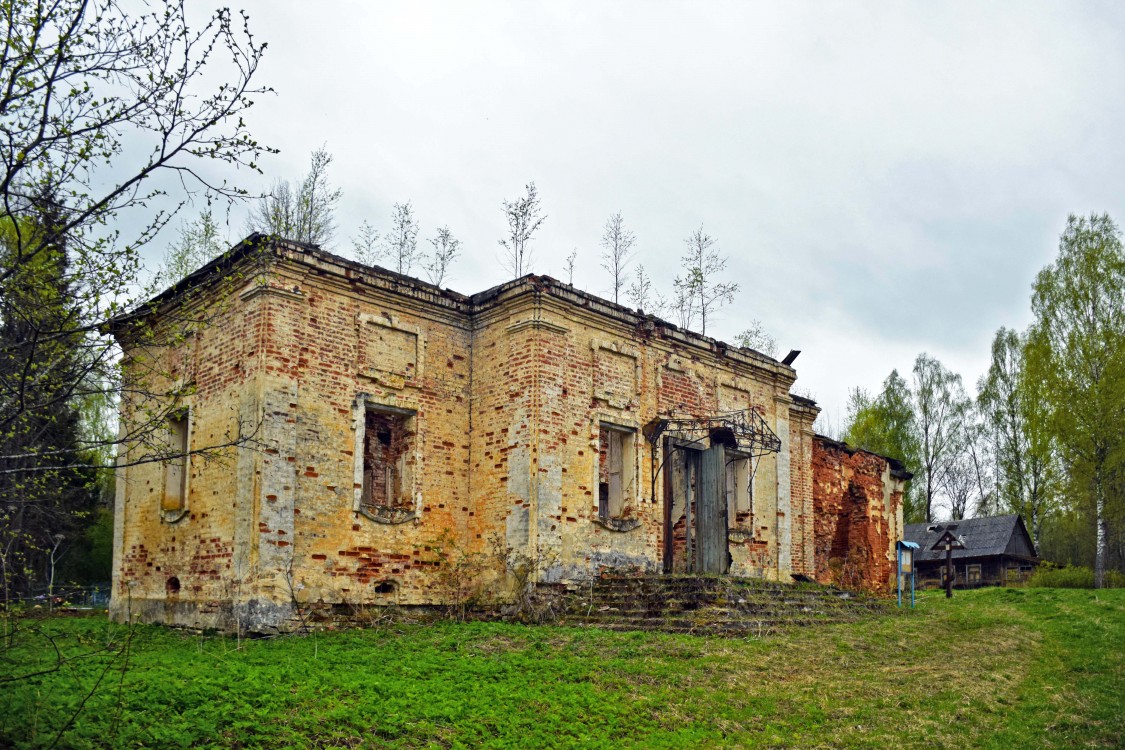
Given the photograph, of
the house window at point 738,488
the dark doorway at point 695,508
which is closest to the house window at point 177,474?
the dark doorway at point 695,508

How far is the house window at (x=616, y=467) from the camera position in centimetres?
1550

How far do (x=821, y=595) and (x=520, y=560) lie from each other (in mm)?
5629

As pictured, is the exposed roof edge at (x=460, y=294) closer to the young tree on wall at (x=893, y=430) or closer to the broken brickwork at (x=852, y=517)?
the broken brickwork at (x=852, y=517)

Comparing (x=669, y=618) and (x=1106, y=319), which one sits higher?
(x=1106, y=319)

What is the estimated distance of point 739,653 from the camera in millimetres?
10180

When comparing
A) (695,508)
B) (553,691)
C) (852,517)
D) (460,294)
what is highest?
(460,294)

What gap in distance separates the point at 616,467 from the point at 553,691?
7.89 meters

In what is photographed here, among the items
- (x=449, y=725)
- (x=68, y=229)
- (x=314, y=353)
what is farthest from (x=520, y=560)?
(x=68, y=229)

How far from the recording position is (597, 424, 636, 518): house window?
15500 mm

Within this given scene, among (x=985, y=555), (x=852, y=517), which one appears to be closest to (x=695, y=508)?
(x=852, y=517)

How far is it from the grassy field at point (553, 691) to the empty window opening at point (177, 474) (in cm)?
240

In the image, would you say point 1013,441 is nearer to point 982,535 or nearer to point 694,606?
point 982,535

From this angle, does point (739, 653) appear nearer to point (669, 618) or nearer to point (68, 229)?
point (669, 618)

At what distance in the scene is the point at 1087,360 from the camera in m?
27.9
